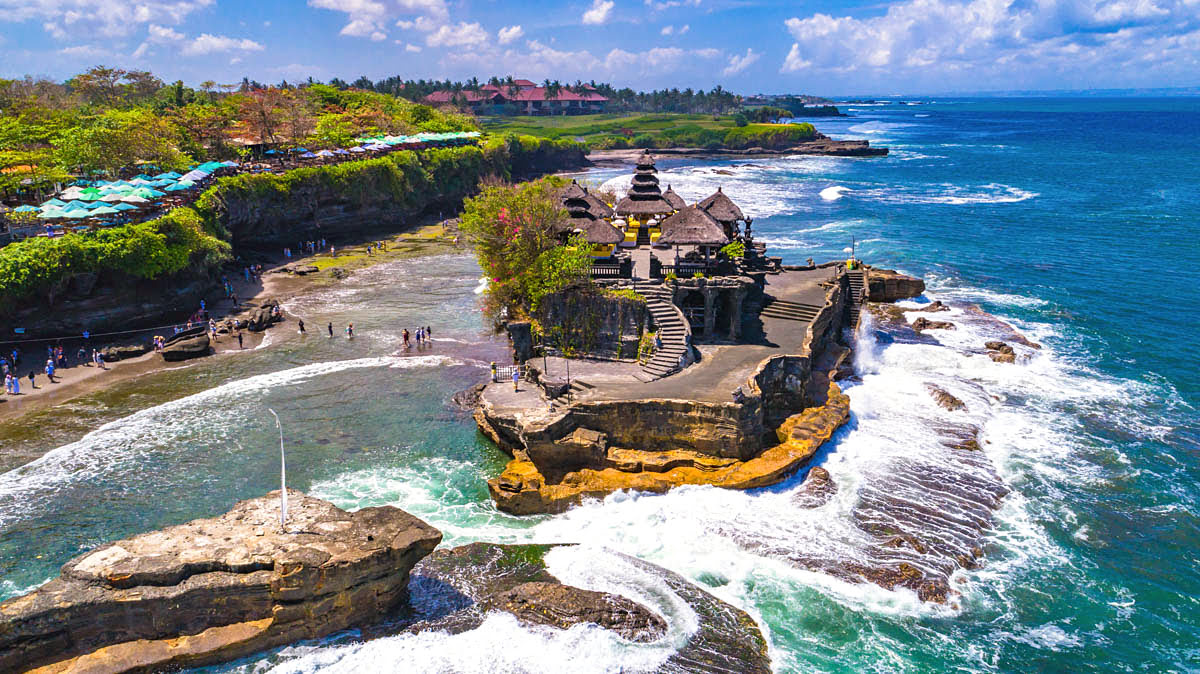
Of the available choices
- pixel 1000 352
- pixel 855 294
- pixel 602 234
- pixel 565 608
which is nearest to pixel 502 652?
pixel 565 608

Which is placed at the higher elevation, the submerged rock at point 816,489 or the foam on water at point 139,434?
the foam on water at point 139,434

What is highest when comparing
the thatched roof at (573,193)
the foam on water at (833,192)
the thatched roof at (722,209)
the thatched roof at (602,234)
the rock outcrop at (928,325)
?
the thatched roof at (573,193)

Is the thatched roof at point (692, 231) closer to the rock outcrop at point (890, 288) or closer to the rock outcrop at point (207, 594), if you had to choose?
the rock outcrop at point (207, 594)

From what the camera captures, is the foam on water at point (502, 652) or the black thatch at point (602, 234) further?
the black thatch at point (602, 234)


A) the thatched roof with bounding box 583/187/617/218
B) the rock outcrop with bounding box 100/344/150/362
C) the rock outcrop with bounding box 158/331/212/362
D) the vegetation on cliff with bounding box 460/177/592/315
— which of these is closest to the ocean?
the rock outcrop with bounding box 158/331/212/362

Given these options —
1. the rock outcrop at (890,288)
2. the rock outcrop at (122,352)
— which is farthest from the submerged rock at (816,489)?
the rock outcrop at (122,352)

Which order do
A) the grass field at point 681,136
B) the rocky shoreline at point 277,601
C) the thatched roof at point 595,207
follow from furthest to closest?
1. the grass field at point 681,136
2. the thatched roof at point 595,207
3. the rocky shoreline at point 277,601

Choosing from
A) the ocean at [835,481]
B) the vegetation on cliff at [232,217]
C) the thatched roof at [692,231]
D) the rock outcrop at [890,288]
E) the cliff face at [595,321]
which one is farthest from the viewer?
the rock outcrop at [890,288]

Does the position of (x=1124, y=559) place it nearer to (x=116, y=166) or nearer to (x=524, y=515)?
(x=524, y=515)
